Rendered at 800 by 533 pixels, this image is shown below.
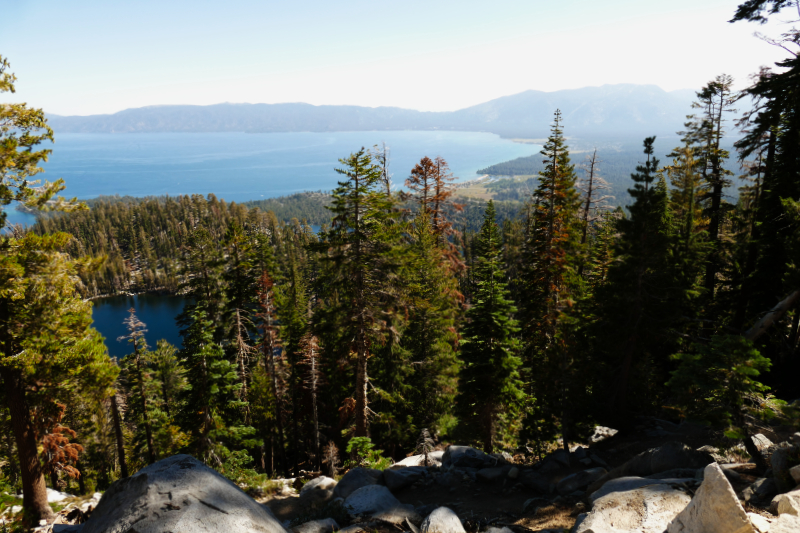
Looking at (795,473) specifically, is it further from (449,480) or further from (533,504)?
(449,480)

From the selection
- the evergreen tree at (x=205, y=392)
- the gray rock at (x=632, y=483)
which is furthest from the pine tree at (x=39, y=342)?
the gray rock at (x=632, y=483)

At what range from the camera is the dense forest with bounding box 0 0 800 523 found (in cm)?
1102

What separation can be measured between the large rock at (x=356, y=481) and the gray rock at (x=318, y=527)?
14.3ft

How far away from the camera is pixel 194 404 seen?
65.6ft

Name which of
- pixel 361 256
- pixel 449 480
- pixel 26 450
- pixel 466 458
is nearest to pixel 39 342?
pixel 26 450

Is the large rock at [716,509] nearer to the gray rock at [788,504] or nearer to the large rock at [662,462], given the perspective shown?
the gray rock at [788,504]

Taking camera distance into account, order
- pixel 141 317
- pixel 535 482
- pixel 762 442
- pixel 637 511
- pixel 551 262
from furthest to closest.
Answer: pixel 141 317, pixel 551 262, pixel 535 482, pixel 762 442, pixel 637 511

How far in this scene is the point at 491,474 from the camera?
13.3 meters

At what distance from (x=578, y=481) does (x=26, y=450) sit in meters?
16.0

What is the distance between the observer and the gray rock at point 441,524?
802 centimetres

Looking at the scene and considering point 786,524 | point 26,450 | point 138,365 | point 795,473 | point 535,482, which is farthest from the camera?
point 138,365

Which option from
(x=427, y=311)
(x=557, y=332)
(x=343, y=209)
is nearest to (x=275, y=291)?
(x=427, y=311)

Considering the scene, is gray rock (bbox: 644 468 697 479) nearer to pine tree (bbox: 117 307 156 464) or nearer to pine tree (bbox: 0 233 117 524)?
pine tree (bbox: 0 233 117 524)

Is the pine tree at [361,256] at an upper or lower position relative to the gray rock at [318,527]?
upper
